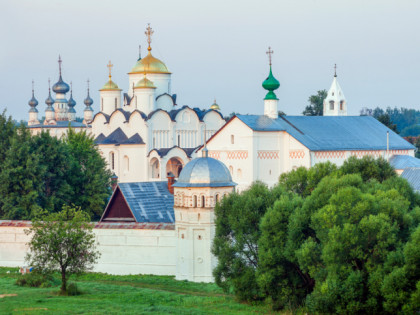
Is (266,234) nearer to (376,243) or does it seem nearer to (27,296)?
(376,243)

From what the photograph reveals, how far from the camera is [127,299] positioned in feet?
68.0

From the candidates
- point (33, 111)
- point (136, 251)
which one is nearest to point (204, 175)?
point (136, 251)

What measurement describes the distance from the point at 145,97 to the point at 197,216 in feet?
93.6

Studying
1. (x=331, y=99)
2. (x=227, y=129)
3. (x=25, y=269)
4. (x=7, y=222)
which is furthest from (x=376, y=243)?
(x=331, y=99)

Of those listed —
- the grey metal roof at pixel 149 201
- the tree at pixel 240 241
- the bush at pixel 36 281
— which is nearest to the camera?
the tree at pixel 240 241

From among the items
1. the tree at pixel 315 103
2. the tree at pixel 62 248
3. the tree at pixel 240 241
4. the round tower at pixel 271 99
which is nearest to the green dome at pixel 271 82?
the round tower at pixel 271 99

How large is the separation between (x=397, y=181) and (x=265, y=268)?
4.62m

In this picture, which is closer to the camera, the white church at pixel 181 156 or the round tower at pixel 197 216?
the round tower at pixel 197 216

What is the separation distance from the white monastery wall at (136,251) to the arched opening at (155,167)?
80.9 feet

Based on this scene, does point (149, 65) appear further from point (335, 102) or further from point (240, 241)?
point (240, 241)

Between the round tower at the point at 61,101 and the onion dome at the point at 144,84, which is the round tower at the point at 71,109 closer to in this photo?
the round tower at the point at 61,101

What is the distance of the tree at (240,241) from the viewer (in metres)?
21.4

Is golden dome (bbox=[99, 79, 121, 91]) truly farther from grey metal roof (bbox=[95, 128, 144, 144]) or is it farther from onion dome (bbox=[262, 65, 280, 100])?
onion dome (bbox=[262, 65, 280, 100])

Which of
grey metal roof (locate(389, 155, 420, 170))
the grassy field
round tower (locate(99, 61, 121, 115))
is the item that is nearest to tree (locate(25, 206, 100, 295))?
the grassy field
